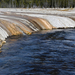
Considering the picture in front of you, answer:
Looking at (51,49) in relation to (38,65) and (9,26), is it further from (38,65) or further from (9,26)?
(9,26)

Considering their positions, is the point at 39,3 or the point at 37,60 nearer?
the point at 37,60

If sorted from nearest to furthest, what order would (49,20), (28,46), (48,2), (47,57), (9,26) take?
(47,57) < (28,46) < (9,26) < (49,20) < (48,2)

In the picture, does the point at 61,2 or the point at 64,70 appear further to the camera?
the point at 61,2

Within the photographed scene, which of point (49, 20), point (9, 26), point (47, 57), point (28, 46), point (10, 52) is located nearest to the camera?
point (47, 57)

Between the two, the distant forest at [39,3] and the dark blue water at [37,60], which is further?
the distant forest at [39,3]

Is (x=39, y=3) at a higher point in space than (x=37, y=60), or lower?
higher

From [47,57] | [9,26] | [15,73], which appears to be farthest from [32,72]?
[9,26]

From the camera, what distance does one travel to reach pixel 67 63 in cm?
1802

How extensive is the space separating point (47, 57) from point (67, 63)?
245 cm

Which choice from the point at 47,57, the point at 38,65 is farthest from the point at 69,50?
the point at 38,65

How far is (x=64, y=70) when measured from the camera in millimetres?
16453

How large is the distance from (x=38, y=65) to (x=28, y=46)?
7299 mm

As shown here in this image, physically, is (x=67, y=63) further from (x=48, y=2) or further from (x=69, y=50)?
(x=48, y=2)

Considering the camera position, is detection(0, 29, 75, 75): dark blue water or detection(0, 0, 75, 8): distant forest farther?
detection(0, 0, 75, 8): distant forest
